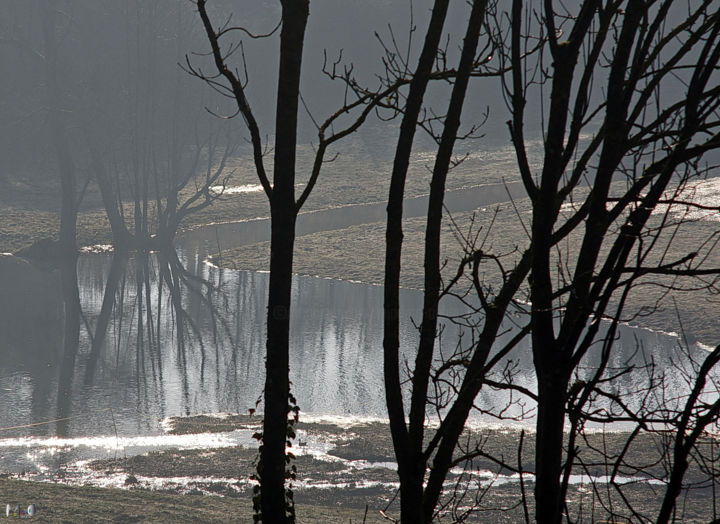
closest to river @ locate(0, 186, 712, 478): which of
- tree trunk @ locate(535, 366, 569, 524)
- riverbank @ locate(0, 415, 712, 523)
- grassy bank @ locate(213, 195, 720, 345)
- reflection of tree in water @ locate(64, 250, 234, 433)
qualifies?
reflection of tree in water @ locate(64, 250, 234, 433)

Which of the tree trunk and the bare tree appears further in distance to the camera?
the bare tree

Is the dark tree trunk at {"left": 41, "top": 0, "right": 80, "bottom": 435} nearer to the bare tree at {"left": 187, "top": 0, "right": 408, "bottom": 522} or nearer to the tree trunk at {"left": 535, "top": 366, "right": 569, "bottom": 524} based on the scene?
the bare tree at {"left": 187, "top": 0, "right": 408, "bottom": 522}

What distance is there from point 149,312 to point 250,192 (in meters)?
16.0

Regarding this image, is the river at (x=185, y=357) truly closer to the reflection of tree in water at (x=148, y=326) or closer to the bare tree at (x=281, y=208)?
the reflection of tree in water at (x=148, y=326)

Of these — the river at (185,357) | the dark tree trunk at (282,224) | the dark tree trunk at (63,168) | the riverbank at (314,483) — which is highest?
the dark tree trunk at (63,168)

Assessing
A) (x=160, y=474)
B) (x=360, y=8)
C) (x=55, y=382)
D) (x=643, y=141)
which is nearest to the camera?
(x=643, y=141)

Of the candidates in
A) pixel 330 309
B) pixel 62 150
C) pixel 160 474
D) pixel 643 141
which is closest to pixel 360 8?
pixel 62 150

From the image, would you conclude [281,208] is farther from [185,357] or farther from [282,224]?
[185,357]

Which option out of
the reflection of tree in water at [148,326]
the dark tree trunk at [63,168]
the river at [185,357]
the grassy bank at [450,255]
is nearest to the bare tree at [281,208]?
the river at [185,357]

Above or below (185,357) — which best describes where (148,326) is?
above

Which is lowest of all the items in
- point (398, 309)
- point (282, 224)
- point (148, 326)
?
A: point (148, 326)

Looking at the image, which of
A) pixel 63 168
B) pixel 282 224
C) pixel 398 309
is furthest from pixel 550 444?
pixel 63 168

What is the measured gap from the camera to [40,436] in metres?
12.5

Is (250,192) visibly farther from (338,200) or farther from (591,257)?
(591,257)
